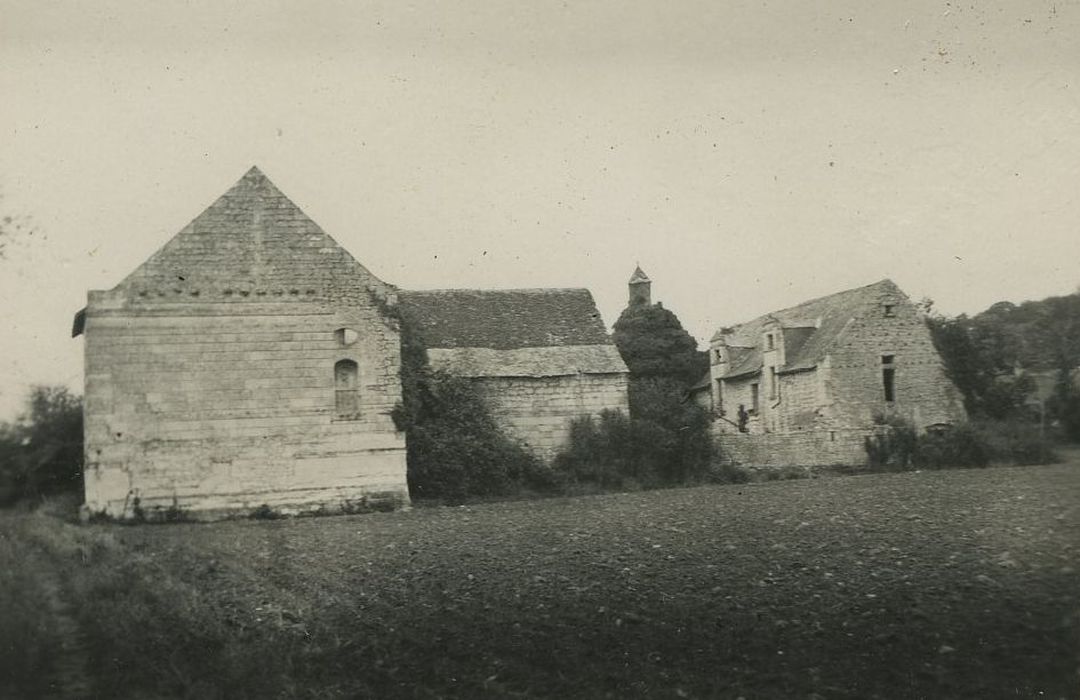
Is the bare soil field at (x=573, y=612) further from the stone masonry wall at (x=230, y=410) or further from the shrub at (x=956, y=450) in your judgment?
the shrub at (x=956, y=450)

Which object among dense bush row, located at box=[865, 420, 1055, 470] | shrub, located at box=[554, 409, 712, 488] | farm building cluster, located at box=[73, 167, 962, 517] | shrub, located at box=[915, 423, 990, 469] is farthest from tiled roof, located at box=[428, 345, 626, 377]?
shrub, located at box=[915, 423, 990, 469]

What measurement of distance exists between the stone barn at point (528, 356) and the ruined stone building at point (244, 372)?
5.70m

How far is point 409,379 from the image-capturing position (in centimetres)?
2373

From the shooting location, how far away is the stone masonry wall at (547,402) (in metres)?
28.9

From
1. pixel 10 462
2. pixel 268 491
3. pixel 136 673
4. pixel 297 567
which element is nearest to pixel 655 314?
pixel 268 491

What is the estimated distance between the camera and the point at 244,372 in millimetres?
21266

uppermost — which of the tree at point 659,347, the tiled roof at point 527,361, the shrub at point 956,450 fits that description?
the tree at point 659,347

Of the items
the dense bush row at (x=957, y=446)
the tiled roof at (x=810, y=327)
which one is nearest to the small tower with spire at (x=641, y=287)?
the tiled roof at (x=810, y=327)

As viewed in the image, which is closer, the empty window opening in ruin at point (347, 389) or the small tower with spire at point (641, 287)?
the empty window opening in ruin at point (347, 389)

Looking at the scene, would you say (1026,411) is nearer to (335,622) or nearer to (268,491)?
(268,491)

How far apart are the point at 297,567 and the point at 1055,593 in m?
8.94

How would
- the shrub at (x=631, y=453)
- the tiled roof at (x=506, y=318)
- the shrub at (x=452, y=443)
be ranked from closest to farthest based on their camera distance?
the shrub at (x=452, y=443), the shrub at (x=631, y=453), the tiled roof at (x=506, y=318)

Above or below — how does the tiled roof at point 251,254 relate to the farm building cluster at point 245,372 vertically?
above

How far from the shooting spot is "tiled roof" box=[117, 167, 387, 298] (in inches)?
845
